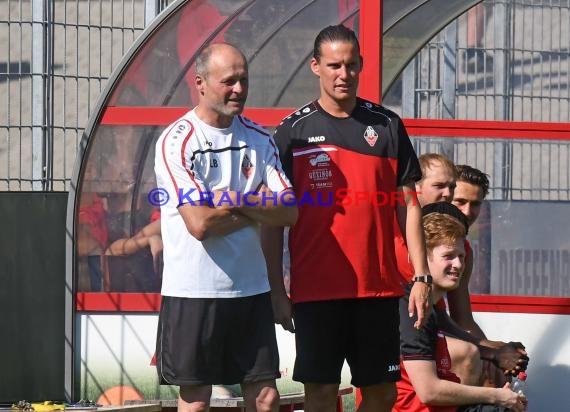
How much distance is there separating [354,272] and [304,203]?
0.34 metres

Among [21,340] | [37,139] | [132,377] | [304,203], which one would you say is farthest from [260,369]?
[37,139]

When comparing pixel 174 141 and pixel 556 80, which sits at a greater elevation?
pixel 556 80

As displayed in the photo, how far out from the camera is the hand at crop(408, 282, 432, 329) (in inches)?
196

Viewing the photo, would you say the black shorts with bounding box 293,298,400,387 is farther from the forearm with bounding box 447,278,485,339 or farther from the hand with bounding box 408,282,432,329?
the forearm with bounding box 447,278,485,339

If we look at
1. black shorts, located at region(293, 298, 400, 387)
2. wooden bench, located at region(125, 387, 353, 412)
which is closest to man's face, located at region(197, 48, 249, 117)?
black shorts, located at region(293, 298, 400, 387)

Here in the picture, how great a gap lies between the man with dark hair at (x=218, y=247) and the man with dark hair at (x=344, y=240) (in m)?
0.21

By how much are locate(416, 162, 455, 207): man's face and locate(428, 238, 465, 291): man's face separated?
0.87 meters

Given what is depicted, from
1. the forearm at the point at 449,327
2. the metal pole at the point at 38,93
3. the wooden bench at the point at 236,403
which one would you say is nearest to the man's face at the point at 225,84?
the forearm at the point at 449,327

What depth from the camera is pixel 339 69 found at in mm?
5125

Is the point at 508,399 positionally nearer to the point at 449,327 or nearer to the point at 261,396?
the point at 449,327

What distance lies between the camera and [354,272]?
5.05 m

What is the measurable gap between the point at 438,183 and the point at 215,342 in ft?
6.27

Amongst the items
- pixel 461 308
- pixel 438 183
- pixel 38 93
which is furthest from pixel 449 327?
pixel 38 93

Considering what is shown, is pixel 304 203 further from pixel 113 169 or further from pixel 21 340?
pixel 21 340
